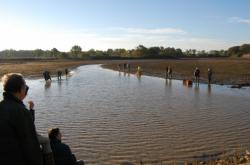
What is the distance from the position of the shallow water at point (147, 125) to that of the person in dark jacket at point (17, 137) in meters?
7.19

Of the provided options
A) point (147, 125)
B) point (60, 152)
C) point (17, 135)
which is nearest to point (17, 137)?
point (17, 135)

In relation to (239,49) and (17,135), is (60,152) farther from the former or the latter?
(239,49)

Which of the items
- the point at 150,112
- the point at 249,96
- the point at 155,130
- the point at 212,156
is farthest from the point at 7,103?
the point at 249,96

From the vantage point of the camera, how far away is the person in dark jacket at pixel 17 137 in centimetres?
420

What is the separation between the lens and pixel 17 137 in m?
4.26

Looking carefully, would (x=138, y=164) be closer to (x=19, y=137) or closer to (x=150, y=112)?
(x=19, y=137)

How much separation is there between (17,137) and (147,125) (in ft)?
42.3

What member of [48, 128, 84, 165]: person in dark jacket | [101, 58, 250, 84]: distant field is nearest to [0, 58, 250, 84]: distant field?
[101, 58, 250, 84]: distant field

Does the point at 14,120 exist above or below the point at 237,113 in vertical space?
above

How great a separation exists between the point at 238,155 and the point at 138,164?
2904 mm

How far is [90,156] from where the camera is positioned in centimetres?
1202

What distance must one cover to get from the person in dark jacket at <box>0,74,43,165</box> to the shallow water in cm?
719

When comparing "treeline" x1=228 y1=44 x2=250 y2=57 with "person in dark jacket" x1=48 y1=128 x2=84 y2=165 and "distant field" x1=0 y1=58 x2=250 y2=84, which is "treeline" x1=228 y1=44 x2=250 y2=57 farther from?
"person in dark jacket" x1=48 y1=128 x2=84 y2=165

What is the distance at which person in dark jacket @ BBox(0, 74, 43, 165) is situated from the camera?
4.20 meters
